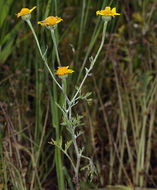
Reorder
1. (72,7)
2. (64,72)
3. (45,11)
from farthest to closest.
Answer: (72,7), (45,11), (64,72)

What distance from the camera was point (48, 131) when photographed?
38.0 inches

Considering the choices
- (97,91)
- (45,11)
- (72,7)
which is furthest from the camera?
(72,7)

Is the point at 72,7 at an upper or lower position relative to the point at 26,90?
upper

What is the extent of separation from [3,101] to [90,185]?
357 millimetres

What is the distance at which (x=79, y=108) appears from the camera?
3.05ft

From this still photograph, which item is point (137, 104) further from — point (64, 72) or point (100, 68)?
point (64, 72)

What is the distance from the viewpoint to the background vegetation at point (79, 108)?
823 millimetres

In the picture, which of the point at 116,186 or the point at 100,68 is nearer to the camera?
the point at 116,186

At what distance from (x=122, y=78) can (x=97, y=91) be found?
114 millimetres

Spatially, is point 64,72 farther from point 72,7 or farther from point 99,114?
point 72,7

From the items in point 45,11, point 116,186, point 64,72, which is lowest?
point 116,186

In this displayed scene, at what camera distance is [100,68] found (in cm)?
118

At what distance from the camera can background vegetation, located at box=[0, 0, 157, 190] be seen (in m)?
0.82

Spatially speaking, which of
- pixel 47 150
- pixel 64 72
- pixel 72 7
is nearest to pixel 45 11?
pixel 64 72
